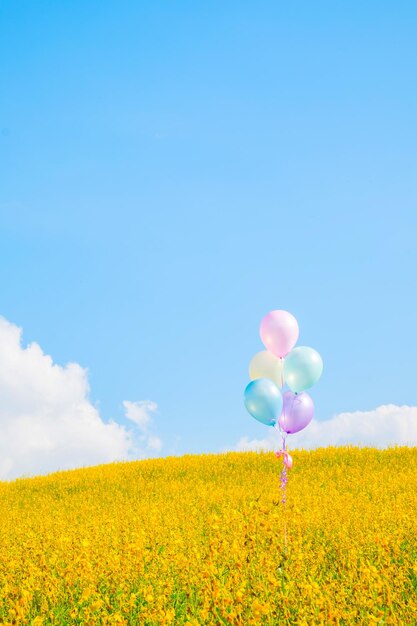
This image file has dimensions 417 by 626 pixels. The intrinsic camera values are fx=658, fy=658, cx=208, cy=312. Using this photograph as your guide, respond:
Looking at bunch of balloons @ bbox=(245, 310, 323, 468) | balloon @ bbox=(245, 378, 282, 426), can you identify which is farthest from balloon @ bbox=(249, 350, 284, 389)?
balloon @ bbox=(245, 378, 282, 426)

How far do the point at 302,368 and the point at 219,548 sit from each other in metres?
2.79

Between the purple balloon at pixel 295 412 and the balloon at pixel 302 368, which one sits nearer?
the balloon at pixel 302 368

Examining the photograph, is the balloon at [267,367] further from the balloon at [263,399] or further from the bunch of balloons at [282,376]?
the balloon at [263,399]

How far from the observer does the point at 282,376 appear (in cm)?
851

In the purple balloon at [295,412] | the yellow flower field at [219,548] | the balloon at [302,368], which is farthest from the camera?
the purple balloon at [295,412]

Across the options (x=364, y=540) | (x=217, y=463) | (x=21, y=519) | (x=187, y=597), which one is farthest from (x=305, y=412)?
(x=217, y=463)

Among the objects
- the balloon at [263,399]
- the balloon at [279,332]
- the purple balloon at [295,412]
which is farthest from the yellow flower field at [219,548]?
the balloon at [279,332]

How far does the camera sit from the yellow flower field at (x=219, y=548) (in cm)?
473

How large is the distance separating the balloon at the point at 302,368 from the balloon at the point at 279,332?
138mm

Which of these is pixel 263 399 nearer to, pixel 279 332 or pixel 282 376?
pixel 282 376

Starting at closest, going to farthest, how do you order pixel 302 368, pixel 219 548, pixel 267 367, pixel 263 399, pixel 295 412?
1. pixel 219 548
2. pixel 263 399
3. pixel 302 368
4. pixel 295 412
5. pixel 267 367

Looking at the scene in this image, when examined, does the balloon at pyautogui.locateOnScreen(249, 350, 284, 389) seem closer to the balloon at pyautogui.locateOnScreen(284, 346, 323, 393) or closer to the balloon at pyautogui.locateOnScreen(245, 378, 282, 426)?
the balloon at pyautogui.locateOnScreen(284, 346, 323, 393)

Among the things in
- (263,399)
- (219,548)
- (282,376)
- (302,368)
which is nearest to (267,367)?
(282,376)

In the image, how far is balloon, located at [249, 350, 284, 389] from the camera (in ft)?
28.1
